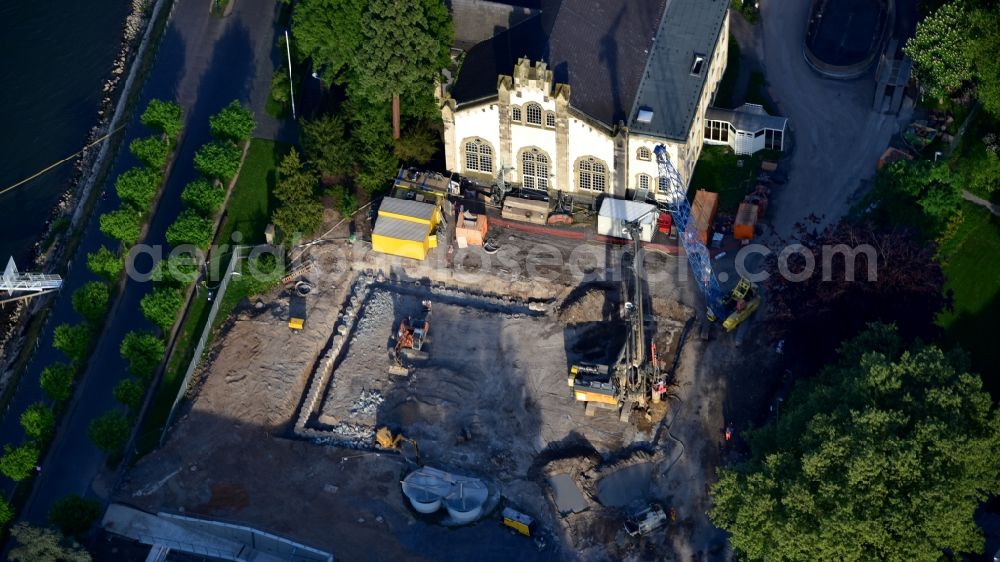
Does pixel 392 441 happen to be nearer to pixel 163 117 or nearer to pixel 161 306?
pixel 161 306

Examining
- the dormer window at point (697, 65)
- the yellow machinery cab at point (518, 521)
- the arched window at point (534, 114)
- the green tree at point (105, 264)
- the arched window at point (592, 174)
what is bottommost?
the yellow machinery cab at point (518, 521)

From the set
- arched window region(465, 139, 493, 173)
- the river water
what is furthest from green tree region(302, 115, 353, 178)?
the river water

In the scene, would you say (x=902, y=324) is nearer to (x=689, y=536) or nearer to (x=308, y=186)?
(x=689, y=536)

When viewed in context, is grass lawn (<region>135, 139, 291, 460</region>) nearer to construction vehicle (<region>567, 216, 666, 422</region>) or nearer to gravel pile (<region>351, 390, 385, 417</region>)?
gravel pile (<region>351, 390, 385, 417</region>)

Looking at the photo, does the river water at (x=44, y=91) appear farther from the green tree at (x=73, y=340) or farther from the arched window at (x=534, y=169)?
the arched window at (x=534, y=169)

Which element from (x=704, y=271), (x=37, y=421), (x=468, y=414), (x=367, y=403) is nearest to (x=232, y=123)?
(x=367, y=403)

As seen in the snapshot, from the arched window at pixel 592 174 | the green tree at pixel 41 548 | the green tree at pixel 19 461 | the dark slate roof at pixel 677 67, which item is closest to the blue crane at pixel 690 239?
the dark slate roof at pixel 677 67
